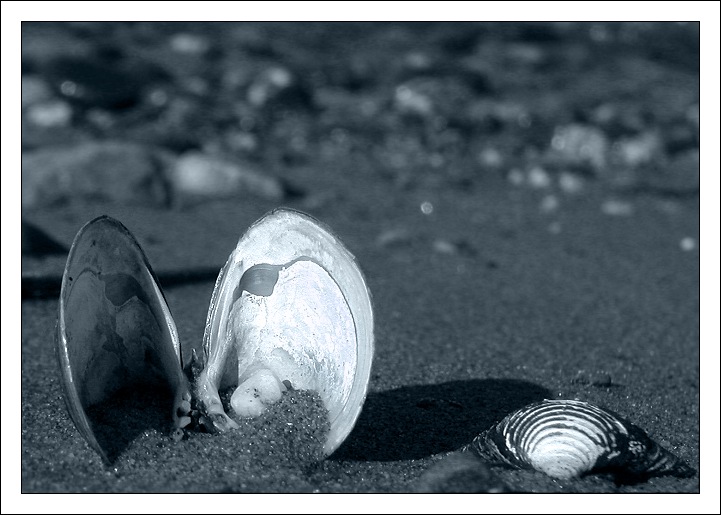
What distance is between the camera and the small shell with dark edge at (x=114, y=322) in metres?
2.36

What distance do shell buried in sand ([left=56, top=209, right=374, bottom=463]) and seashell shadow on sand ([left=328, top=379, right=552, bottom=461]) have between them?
9.2 inches

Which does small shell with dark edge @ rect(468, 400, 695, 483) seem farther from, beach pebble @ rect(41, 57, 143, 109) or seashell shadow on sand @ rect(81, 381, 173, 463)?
beach pebble @ rect(41, 57, 143, 109)

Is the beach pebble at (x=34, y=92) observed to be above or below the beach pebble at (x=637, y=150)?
above

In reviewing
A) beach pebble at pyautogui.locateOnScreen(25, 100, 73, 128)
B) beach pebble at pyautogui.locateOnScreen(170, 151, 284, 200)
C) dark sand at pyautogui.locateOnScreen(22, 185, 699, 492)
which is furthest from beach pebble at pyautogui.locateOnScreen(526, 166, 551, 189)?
beach pebble at pyautogui.locateOnScreen(25, 100, 73, 128)

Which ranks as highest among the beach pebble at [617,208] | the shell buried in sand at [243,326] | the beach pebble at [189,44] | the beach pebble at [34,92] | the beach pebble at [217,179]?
the beach pebble at [189,44]

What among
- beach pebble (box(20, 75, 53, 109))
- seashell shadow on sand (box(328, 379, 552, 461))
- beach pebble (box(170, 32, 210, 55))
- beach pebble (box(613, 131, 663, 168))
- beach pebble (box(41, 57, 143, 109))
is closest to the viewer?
seashell shadow on sand (box(328, 379, 552, 461))

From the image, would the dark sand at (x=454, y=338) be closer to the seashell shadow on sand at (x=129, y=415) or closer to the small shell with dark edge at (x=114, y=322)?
the seashell shadow on sand at (x=129, y=415)

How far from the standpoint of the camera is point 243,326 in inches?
105

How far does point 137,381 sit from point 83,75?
5.49m

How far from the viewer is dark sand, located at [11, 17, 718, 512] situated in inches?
94.1

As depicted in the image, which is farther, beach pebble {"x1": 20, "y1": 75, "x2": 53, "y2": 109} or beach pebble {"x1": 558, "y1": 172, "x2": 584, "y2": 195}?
beach pebble {"x1": 20, "y1": 75, "x2": 53, "y2": 109}

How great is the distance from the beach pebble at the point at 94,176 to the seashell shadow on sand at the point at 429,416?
2783 millimetres

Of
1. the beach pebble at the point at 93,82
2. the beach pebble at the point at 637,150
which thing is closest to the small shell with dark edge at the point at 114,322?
the beach pebble at the point at 93,82

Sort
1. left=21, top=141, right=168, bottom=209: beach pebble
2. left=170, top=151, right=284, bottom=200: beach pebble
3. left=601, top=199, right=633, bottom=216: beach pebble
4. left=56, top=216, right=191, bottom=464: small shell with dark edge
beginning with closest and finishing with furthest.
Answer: left=56, top=216, right=191, bottom=464: small shell with dark edge, left=21, top=141, right=168, bottom=209: beach pebble, left=170, top=151, right=284, bottom=200: beach pebble, left=601, top=199, right=633, bottom=216: beach pebble
